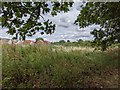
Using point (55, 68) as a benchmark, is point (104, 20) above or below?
above

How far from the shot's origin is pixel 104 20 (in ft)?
33.9

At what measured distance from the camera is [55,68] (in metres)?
10.5

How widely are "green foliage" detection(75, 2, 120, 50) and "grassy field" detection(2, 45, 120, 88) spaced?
4.04 feet

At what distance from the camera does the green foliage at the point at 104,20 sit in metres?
8.61

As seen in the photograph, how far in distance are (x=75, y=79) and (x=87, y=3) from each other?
3.46 metres

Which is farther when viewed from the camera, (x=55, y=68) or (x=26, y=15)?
(x=55, y=68)

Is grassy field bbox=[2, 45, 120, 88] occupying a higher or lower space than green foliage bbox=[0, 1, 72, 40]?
lower

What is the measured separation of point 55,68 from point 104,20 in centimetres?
242

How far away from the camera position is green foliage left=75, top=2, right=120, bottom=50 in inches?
339

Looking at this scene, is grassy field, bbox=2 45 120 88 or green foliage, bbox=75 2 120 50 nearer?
green foliage, bbox=75 2 120 50

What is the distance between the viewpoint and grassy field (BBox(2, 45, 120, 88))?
9992mm

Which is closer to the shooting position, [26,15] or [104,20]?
[26,15]

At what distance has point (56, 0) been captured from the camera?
21.9ft

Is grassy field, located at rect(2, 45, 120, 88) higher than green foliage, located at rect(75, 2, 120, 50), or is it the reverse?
green foliage, located at rect(75, 2, 120, 50)
